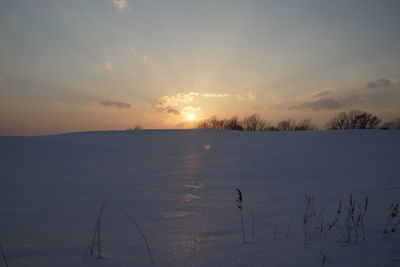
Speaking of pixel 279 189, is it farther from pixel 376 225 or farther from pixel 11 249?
pixel 11 249

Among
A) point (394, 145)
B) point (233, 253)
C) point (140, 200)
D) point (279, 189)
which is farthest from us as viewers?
point (394, 145)

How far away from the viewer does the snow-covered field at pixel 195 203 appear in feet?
8.29

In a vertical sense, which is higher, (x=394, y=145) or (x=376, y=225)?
(x=394, y=145)

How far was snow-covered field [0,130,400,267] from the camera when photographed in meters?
2.53

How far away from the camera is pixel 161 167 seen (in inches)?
384

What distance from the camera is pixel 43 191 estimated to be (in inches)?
237

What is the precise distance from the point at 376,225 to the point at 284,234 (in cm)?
142

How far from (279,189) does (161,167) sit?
16.6 feet

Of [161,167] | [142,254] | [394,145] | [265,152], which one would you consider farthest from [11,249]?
[394,145]

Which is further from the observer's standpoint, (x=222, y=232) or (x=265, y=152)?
(x=265, y=152)

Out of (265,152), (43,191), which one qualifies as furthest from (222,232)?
(265,152)

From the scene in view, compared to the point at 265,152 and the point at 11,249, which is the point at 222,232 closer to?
the point at 11,249

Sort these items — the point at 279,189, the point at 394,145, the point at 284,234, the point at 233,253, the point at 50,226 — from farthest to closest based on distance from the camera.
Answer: the point at 394,145
the point at 279,189
the point at 50,226
the point at 284,234
the point at 233,253

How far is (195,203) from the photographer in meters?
5.11
